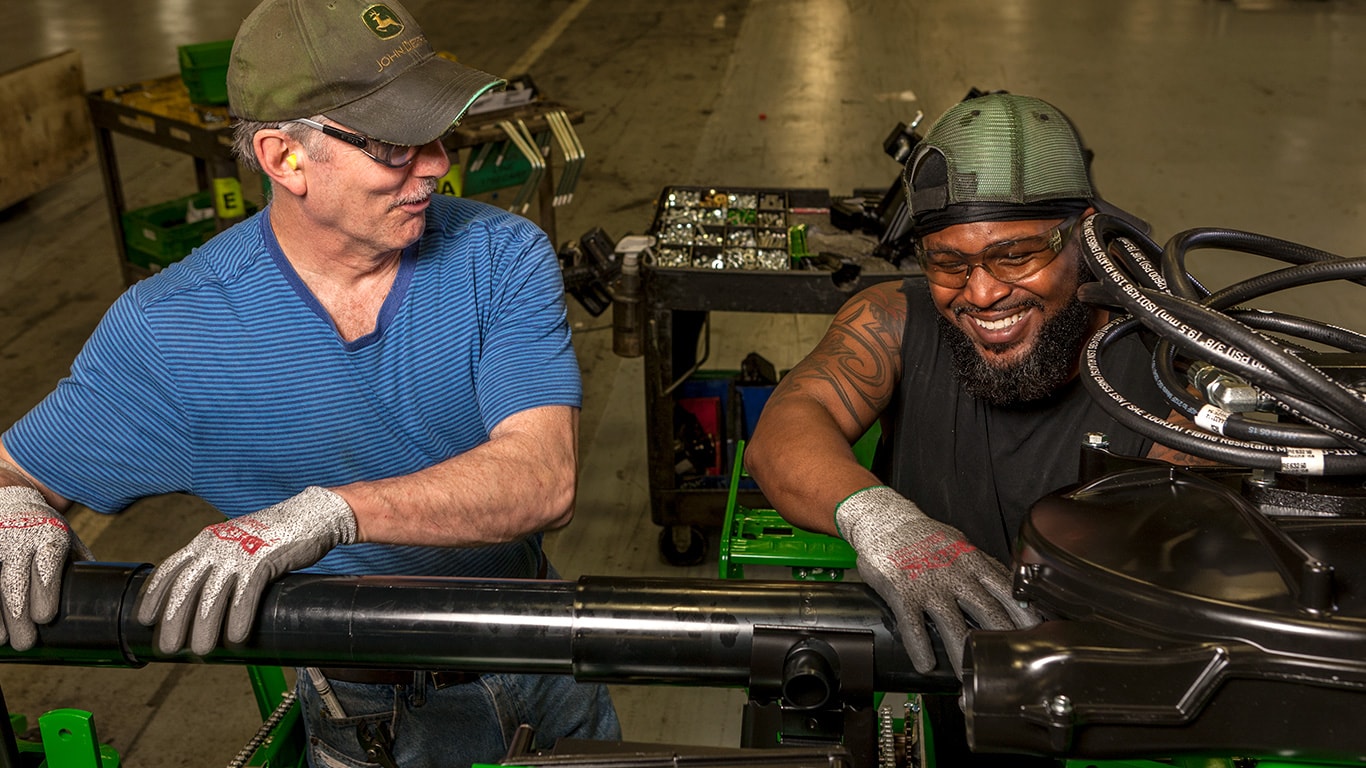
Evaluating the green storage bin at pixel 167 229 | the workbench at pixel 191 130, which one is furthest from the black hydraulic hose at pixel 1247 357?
the green storage bin at pixel 167 229

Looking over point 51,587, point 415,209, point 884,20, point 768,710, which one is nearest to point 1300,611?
point 768,710

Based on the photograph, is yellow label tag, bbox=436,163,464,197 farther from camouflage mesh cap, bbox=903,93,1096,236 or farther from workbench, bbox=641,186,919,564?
camouflage mesh cap, bbox=903,93,1096,236

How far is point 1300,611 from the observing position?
727mm

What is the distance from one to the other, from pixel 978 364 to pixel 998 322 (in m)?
0.08

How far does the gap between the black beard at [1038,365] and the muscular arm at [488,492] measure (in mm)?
673

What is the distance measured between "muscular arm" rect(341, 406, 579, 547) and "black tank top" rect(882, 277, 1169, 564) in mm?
657

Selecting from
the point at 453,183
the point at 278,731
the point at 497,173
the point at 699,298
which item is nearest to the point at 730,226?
the point at 699,298

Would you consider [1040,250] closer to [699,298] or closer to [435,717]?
[435,717]

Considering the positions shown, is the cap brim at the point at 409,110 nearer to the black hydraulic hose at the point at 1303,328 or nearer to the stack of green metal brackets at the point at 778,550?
the stack of green metal brackets at the point at 778,550

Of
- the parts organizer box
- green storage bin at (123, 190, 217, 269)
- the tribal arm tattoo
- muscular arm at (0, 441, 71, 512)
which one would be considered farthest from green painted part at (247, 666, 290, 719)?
green storage bin at (123, 190, 217, 269)

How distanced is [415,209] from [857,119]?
596 centimetres

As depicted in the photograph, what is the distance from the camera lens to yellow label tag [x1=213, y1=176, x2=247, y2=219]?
450cm

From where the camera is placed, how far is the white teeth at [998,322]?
1850mm

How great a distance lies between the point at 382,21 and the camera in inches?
64.0
